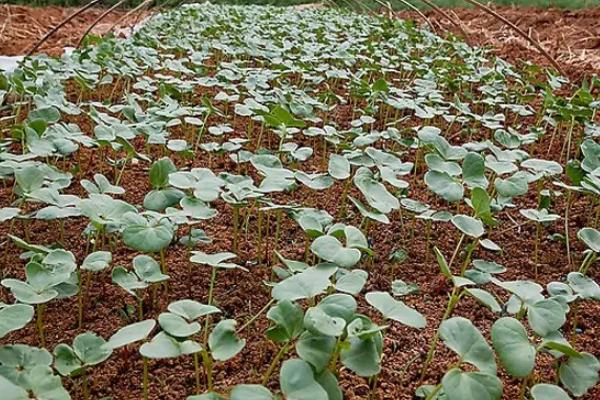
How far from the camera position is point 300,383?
60 centimetres

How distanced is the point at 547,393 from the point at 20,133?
1.14m

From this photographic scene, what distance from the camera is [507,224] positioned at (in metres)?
1.42

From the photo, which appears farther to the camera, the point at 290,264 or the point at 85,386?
the point at 290,264

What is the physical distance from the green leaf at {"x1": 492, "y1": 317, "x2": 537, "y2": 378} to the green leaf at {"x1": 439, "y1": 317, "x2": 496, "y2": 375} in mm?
12

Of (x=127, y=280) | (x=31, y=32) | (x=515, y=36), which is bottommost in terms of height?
(x=31, y=32)

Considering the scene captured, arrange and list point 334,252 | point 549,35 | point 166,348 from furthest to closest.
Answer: point 549,35 < point 334,252 < point 166,348

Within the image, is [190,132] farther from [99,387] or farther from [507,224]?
[99,387]

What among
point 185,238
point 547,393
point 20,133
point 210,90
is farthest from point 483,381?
point 210,90

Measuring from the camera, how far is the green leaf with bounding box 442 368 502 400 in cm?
61

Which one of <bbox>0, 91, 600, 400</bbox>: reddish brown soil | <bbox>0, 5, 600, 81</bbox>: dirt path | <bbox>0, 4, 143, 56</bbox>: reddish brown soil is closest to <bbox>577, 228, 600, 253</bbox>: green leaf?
<bbox>0, 91, 600, 400</bbox>: reddish brown soil

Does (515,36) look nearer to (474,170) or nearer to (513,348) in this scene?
(474,170)

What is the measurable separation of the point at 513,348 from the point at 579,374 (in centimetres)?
12

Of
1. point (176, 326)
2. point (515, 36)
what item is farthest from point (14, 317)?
point (515, 36)

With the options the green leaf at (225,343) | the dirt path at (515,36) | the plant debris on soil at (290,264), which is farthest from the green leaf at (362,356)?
the dirt path at (515,36)
